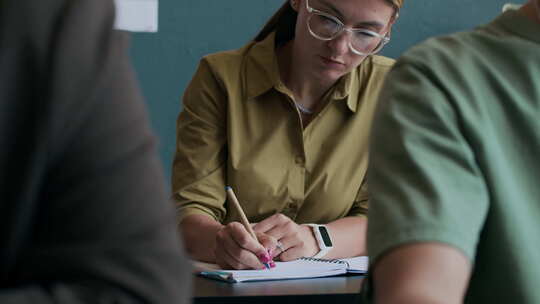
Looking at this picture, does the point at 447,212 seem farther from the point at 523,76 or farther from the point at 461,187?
the point at 523,76

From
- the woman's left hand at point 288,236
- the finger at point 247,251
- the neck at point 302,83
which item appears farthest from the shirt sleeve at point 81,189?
the neck at point 302,83

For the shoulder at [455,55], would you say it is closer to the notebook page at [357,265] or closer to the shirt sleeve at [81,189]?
the shirt sleeve at [81,189]

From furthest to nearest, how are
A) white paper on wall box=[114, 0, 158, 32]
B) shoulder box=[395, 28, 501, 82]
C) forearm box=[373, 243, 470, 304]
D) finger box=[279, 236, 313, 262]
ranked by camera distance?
white paper on wall box=[114, 0, 158, 32], finger box=[279, 236, 313, 262], shoulder box=[395, 28, 501, 82], forearm box=[373, 243, 470, 304]

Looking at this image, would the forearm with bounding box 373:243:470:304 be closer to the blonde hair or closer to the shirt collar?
the shirt collar

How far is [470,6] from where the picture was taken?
11.1 ft

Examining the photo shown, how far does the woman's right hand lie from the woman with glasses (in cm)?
15

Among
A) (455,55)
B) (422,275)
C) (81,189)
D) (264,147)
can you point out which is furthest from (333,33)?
(81,189)

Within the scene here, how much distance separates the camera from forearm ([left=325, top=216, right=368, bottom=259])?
6.91 ft

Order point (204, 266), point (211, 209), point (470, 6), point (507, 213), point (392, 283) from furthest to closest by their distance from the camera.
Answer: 1. point (470, 6)
2. point (211, 209)
3. point (204, 266)
4. point (507, 213)
5. point (392, 283)

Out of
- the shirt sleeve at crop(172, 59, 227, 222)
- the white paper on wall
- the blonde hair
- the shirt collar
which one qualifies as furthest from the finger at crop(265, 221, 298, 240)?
the white paper on wall

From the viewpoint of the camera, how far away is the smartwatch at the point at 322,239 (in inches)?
80.9

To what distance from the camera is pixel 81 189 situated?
621 millimetres

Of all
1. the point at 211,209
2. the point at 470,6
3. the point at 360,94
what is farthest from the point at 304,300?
the point at 470,6

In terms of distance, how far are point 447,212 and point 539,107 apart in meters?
0.22
